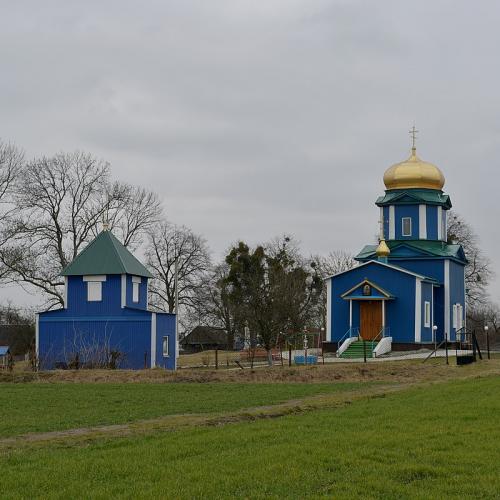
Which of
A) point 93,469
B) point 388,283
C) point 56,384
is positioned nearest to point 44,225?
point 388,283

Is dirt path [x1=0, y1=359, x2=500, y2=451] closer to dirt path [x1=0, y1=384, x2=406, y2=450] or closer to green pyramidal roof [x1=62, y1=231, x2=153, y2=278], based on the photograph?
dirt path [x1=0, y1=384, x2=406, y2=450]

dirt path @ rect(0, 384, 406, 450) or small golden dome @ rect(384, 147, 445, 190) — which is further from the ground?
small golden dome @ rect(384, 147, 445, 190)

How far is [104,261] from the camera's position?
37.4 metres

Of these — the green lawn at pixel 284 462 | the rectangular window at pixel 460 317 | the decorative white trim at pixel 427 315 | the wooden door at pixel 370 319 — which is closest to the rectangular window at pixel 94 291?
the wooden door at pixel 370 319

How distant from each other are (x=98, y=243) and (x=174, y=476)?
1160 inches

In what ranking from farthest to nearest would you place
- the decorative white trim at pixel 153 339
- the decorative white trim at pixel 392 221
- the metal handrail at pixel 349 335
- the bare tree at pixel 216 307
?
the bare tree at pixel 216 307 < the decorative white trim at pixel 392 221 < the metal handrail at pixel 349 335 < the decorative white trim at pixel 153 339

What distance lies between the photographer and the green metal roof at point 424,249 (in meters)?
45.3

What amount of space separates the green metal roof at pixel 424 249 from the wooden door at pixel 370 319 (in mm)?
3835

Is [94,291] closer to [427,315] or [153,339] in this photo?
[153,339]

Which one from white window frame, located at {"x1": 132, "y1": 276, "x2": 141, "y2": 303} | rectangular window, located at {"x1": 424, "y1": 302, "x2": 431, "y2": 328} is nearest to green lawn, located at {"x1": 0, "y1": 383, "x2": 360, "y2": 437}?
white window frame, located at {"x1": 132, "y1": 276, "x2": 141, "y2": 303}

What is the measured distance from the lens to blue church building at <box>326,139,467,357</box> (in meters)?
42.5

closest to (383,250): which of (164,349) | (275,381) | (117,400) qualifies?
(164,349)

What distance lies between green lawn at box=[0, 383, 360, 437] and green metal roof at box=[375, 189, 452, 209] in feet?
73.9

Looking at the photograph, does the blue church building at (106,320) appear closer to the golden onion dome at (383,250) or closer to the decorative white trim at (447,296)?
the golden onion dome at (383,250)
